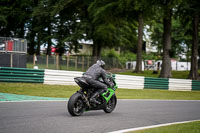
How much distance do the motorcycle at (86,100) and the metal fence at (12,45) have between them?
557 inches

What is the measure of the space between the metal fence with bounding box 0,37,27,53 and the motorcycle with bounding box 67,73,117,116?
14146mm

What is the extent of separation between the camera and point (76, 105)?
909cm

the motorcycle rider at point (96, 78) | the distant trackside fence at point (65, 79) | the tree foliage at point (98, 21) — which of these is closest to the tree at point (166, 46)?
the tree foliage at point (98, 21)

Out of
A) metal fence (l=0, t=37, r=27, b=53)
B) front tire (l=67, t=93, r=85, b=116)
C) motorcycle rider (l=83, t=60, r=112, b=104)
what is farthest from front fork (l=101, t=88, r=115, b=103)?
metal fence (l=0, t=37, r=27, b=53)

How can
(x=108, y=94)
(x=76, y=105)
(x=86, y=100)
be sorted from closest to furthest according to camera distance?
1. (x=76, y=105)
2. (x=86, y=100)
3. (x=108, y=94)

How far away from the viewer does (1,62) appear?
22.0 m

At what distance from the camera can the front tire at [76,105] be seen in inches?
348

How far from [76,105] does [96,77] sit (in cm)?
108

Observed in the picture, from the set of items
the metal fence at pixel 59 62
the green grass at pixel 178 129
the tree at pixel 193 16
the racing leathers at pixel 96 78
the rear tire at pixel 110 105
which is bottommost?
the green grass at pixel 178 129

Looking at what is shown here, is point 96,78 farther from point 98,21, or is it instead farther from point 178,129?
point 98,21

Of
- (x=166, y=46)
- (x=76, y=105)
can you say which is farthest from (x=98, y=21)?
(x=76, y=105)

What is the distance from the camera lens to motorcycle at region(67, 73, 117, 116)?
8930 mm

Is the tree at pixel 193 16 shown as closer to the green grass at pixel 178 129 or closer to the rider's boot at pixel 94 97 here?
the rider's boot at pixel 94 97

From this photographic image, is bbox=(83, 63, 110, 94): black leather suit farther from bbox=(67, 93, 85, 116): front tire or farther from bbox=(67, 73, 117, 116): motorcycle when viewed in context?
bbox=(67, 93, 85, 116): front tire
